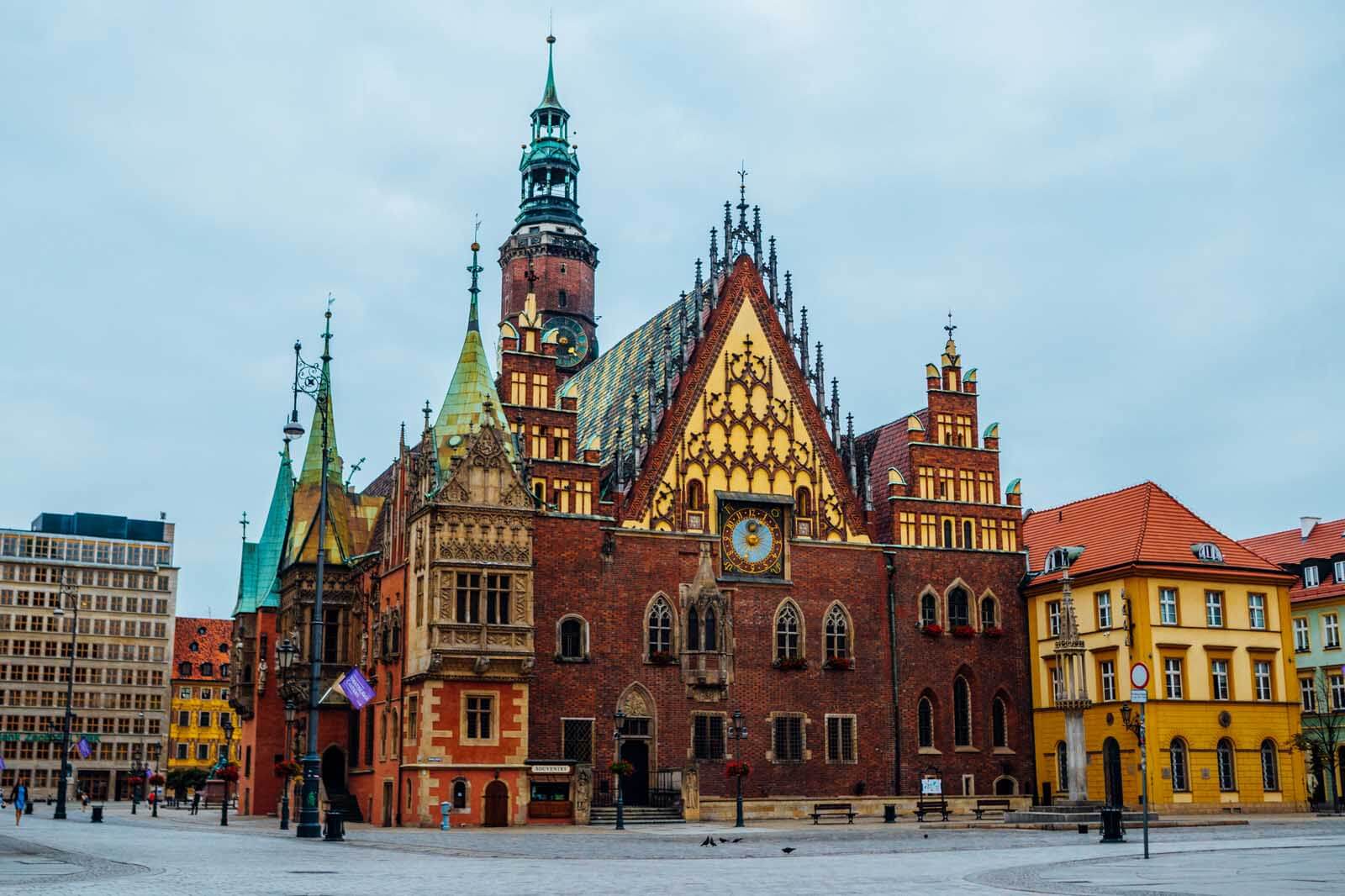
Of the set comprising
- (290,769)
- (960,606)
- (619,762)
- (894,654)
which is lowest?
(290,769)

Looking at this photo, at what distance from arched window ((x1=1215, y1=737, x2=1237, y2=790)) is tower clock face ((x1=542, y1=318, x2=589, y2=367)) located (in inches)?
1588

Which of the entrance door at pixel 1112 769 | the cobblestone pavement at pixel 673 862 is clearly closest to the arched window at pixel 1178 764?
the entrance door at pixel 1112 769

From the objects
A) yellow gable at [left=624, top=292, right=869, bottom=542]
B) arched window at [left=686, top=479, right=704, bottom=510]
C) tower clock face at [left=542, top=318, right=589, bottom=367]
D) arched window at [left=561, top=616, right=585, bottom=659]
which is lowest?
arched window at [left=561, top=616, right=585, bottom=659]

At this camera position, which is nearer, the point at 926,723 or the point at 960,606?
the point at 926,723

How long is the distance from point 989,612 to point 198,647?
321 feet

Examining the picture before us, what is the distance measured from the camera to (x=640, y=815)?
54531 millimetres

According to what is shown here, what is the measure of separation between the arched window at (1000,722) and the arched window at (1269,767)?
35.0 feet

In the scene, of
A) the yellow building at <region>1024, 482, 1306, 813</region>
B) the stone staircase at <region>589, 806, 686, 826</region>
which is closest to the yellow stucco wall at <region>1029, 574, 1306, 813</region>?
the yellow building at <region>1024, 482, 1306, 813</region>

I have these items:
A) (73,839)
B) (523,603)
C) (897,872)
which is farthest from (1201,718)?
(73,839)

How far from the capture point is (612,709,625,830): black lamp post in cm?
4928

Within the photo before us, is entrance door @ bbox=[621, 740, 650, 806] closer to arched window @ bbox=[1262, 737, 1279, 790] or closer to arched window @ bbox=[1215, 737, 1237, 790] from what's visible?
arched window @ bbox=[1215, 737, 1237, 790]

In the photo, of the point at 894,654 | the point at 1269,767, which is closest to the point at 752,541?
the point at 894,654

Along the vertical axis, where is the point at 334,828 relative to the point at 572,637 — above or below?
below

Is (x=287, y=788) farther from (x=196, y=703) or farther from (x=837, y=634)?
(x=196, y=703)
